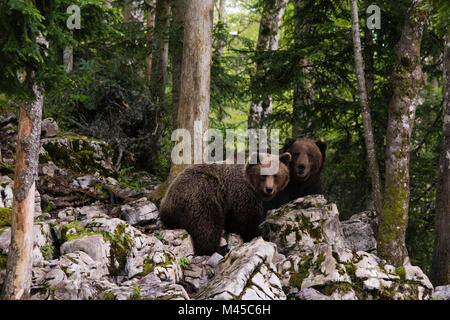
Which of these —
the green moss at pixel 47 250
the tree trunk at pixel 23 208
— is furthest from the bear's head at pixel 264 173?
the tree trunk at pixel 23 208

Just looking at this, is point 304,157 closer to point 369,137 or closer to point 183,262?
point 369,137

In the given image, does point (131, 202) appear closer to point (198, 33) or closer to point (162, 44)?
point (198, 33)

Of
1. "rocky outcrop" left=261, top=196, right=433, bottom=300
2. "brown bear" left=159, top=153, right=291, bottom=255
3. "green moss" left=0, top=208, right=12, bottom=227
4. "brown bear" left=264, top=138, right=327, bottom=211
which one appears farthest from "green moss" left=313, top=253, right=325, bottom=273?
"green moss" left=0, top=208, right=12, bottom=227

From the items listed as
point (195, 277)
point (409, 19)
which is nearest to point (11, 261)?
point (195, 277)

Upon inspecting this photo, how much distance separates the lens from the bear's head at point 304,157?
8.04 m

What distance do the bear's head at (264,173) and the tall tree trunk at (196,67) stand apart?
Result: 4.37 feet

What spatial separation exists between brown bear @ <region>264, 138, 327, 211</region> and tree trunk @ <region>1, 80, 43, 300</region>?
469 cm

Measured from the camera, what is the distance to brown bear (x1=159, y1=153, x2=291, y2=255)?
6.51 m

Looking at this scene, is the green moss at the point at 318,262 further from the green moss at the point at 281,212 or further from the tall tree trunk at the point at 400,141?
the green moss at the point at 281,212

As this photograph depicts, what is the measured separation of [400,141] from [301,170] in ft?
6.48

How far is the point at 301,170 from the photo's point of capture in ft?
26.3

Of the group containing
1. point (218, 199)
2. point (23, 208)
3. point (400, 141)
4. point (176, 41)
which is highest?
point (176, 41)

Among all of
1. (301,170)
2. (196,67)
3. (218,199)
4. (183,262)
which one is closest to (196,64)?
(196,67)

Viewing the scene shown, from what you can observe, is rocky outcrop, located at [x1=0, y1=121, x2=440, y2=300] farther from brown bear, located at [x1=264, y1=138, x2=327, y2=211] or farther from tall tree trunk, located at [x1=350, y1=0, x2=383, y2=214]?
tall tree trunk, located at [x1=350, y1=0, x2=383, y2=214]
